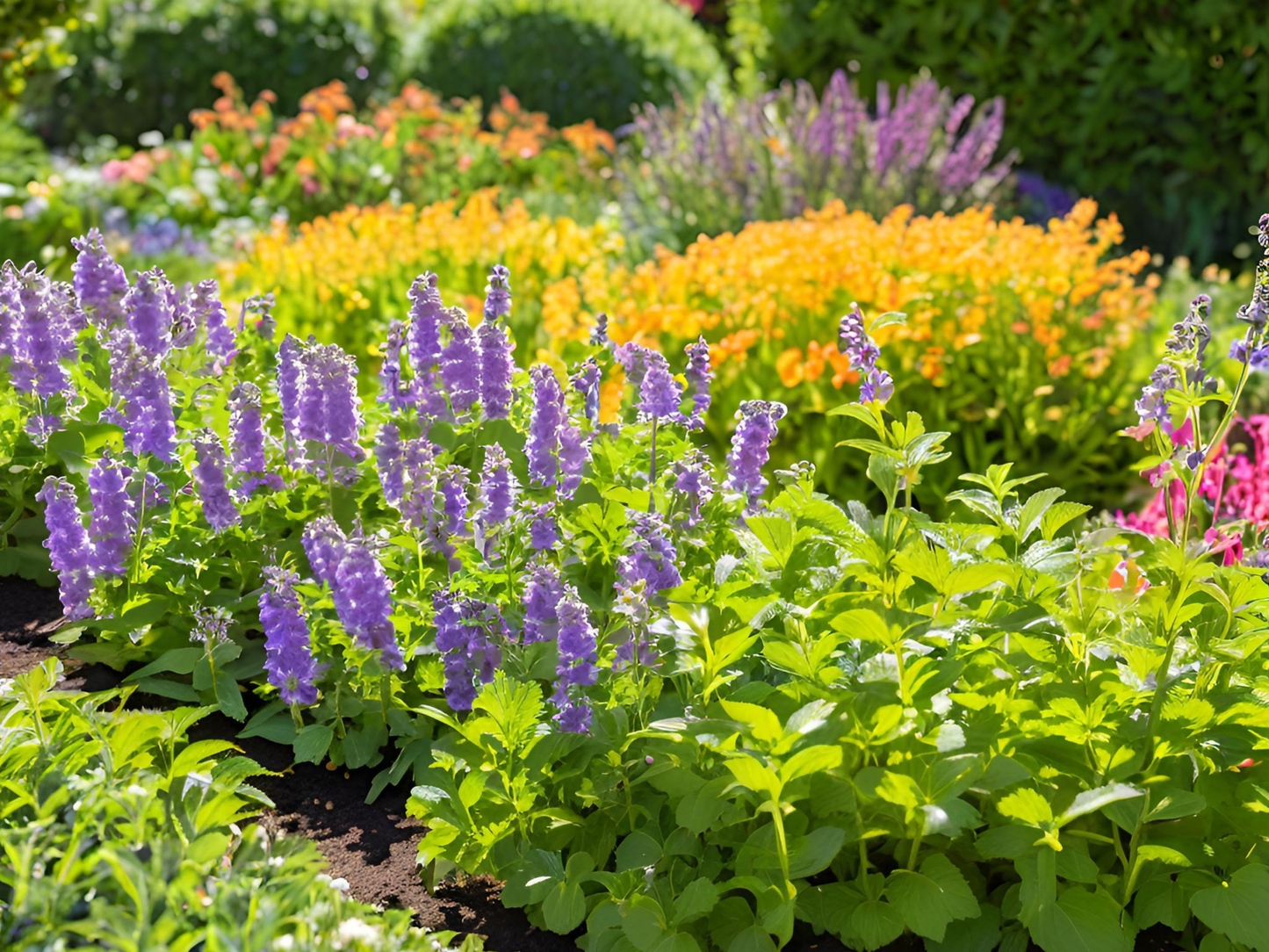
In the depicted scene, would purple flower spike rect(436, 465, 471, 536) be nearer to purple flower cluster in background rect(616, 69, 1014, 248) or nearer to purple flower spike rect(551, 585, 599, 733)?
purple flower spike rect(551, 585, 599, 733)

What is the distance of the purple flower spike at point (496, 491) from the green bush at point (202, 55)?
9.61 meters

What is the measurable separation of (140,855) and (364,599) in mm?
655

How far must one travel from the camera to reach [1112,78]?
7363mm

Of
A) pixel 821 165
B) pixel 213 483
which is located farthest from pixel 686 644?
pixel 821 165

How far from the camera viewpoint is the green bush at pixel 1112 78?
7234mm

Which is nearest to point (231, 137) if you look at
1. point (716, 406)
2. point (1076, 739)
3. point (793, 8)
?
point (793, 8)

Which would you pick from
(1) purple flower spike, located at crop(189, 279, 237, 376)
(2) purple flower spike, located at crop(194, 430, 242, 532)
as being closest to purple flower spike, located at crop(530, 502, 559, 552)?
(2) purple flower spike, located at crop(194, 430, 242, 532)

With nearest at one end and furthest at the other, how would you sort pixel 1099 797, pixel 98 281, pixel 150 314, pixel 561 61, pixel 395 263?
1. pixel 1099 797
2. pixel 150 314
3. pixel 98 281
4. pixel 395 263
5. pixel 561 61

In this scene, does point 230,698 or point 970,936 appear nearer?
point 970,936

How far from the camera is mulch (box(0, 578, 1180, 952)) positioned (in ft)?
6.94

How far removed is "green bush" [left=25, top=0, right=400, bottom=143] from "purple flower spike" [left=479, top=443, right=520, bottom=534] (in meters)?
9.61

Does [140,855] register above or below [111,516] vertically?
below

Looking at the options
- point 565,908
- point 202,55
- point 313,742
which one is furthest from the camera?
point 202,55

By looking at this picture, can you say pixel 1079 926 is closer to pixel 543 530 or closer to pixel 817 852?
pixel 817 852
